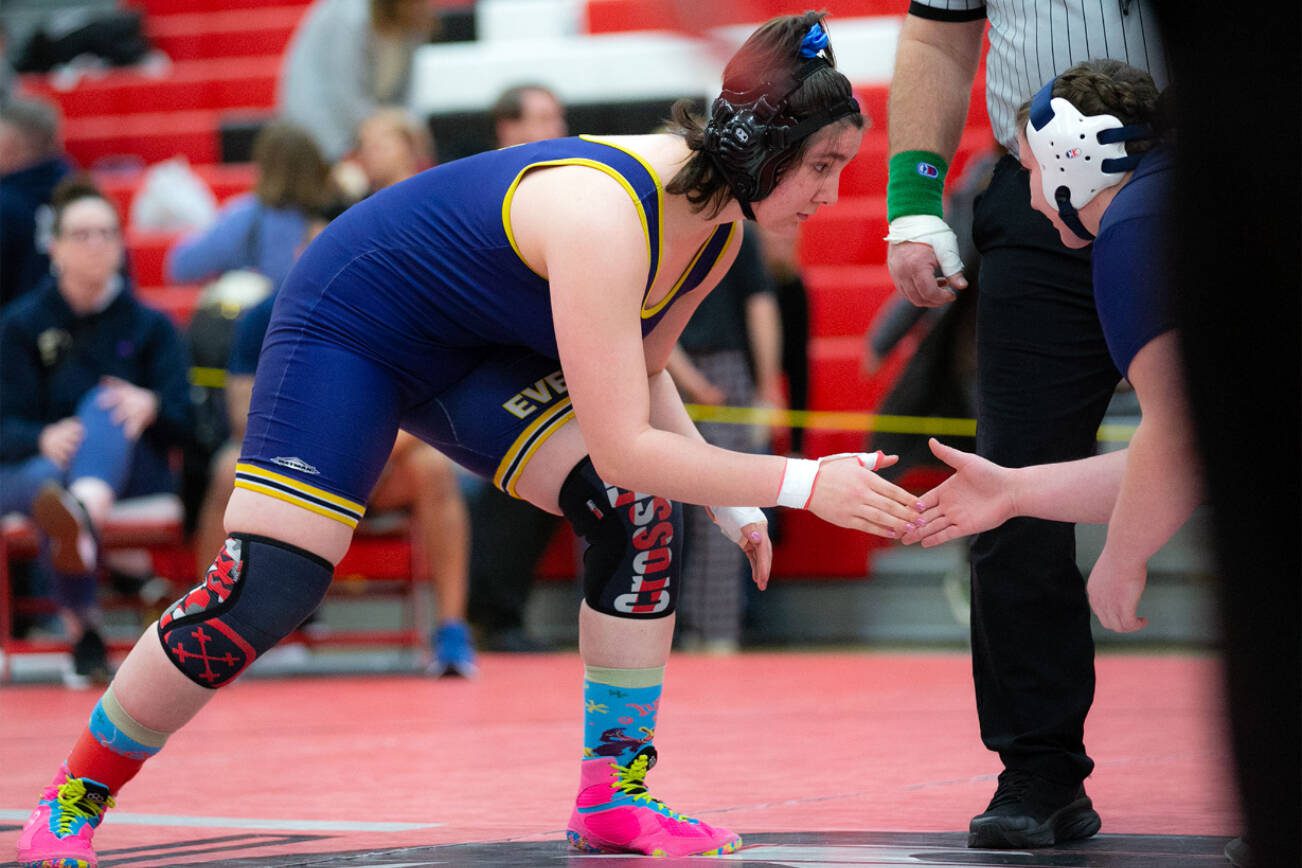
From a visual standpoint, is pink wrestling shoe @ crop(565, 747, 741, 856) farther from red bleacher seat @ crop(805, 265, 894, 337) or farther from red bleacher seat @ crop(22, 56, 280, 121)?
red bleacher seat @ crop(22, 56, 280, 121)

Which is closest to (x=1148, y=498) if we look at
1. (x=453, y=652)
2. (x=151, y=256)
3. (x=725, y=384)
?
(x=453, y=652)

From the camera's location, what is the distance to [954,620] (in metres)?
8.03

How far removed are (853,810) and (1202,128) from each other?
229 cm

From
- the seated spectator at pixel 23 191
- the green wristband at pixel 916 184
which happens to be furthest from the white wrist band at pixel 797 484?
the seated spectator at pixel 23 191

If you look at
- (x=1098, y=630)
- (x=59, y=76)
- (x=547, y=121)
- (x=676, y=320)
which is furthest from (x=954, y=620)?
(x=59, y=76)

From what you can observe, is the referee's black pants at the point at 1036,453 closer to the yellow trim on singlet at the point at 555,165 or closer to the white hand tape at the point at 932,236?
the white hand tape at the point at 932,236

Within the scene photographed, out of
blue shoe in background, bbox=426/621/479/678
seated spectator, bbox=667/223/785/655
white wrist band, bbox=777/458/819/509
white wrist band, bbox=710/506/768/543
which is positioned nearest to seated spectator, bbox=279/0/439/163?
seated spectator, bbox=667/223/785/655

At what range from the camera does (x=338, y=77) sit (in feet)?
27.7

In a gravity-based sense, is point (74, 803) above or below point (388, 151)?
above

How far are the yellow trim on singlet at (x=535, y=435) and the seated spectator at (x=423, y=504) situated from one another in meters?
3.67

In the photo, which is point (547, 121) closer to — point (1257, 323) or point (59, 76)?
point (1257, 323)

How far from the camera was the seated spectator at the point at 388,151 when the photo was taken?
699 centimetres

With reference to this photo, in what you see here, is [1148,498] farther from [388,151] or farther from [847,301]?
[847,301]

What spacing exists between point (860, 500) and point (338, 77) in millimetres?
6332
